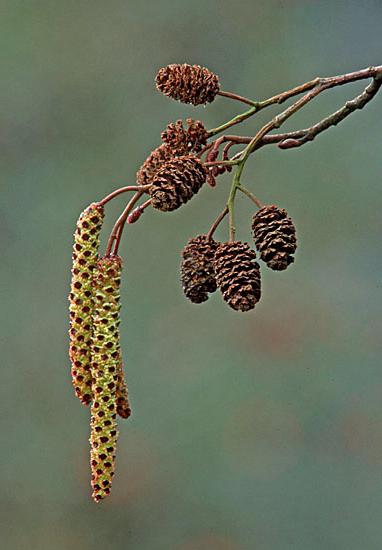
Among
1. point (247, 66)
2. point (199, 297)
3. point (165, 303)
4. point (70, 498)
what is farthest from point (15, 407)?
point (199, 297)

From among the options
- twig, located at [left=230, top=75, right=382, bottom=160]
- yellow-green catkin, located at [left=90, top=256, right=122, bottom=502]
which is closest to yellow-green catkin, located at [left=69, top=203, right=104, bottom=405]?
yellow-green catkin, located at [left=90, top=256, right=122, bottom=502]

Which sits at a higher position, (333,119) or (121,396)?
(333,119)

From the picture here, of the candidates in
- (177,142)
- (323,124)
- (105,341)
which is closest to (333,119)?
(323,124)

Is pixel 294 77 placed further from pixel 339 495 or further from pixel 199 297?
pixel 199 297

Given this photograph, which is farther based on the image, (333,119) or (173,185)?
(333,119)

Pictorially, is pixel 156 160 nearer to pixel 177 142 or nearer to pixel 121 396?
pixel 177 142

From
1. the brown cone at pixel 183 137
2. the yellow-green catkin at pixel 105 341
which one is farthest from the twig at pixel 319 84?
the yellow-green catkin at pixel 105 341

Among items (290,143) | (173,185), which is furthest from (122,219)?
(290,143)
